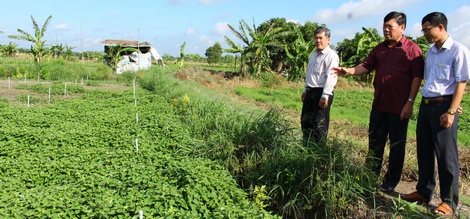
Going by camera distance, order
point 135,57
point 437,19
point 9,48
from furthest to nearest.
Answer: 1. point 9,48
2. point 135,57
3. point 437,19

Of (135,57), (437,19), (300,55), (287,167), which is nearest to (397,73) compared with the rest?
(437,19)

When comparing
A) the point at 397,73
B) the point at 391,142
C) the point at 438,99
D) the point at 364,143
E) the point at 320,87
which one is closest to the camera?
the point at 438,99

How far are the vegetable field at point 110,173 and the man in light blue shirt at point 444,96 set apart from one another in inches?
67.8

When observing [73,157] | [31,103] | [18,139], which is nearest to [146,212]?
[73,157]

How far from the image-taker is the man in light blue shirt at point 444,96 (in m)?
3.21

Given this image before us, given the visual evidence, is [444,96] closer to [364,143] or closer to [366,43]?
[364,143]

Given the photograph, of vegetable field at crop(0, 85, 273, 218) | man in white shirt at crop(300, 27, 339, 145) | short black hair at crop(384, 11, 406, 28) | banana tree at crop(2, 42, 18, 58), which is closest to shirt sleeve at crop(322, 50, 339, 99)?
man in white shirt at crop(300, 27, 339, 145)

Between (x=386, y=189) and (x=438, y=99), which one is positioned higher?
(x=438, y=99)

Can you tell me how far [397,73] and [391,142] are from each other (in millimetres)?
758

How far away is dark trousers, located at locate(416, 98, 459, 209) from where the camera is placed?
3.32 meters

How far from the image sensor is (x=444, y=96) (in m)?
3.35

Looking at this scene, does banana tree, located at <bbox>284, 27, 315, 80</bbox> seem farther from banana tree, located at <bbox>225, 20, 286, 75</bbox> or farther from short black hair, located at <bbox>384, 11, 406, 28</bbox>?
short black hair, located at <bbox>384, 11, 406, 28</bbox>

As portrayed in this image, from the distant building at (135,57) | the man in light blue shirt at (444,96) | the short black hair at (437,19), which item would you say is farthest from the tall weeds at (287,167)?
the distant building at (135,57)

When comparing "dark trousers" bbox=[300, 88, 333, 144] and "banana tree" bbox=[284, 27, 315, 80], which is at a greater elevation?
"banana tree" bbox=[284, 27, 315, 80]
